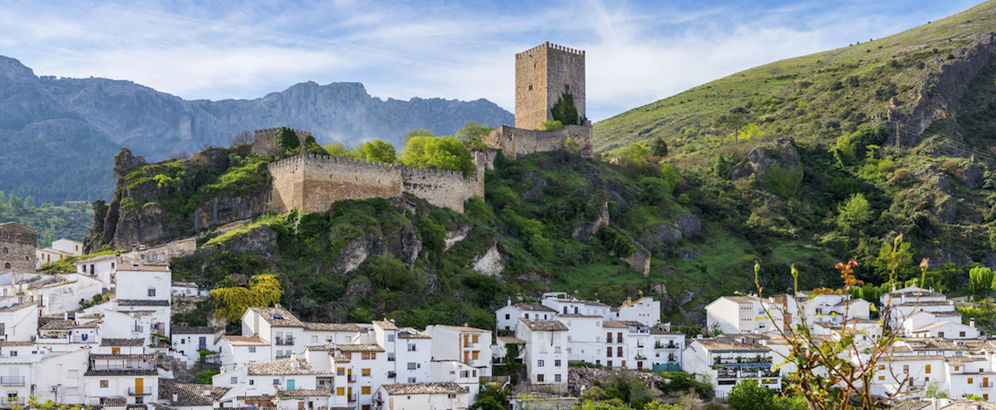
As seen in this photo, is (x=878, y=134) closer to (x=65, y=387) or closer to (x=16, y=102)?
(x=65, y=387)

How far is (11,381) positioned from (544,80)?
54.2m

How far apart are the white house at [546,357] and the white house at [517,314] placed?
416 cm

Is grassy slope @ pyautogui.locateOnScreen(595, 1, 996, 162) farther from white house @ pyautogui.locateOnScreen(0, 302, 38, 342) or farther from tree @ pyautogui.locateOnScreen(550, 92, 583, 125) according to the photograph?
white house @ pyautogui.locateOnScreen(0, 302, 38, 342)

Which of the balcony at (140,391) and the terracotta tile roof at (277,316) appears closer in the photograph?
the balcony at (140,391)

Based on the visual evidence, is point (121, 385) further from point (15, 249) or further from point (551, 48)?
point (551, 48)

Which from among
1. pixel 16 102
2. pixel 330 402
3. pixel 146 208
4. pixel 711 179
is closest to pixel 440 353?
pixel 330 402

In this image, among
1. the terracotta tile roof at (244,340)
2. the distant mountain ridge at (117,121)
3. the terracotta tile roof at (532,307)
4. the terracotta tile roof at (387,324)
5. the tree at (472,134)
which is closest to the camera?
the terracotta tile roof at (244,340)

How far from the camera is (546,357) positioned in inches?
1861

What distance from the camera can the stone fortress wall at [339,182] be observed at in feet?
180

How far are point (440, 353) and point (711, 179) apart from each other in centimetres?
4748

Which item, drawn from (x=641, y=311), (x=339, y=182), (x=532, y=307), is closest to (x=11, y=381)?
(x=339, y=182)

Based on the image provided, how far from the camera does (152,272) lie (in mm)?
44781

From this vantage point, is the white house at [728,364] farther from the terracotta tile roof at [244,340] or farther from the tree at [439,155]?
the terracotta tile roof at [244,340]

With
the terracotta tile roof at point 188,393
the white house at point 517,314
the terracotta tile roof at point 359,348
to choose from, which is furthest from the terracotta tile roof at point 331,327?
the white house at point 517,314
